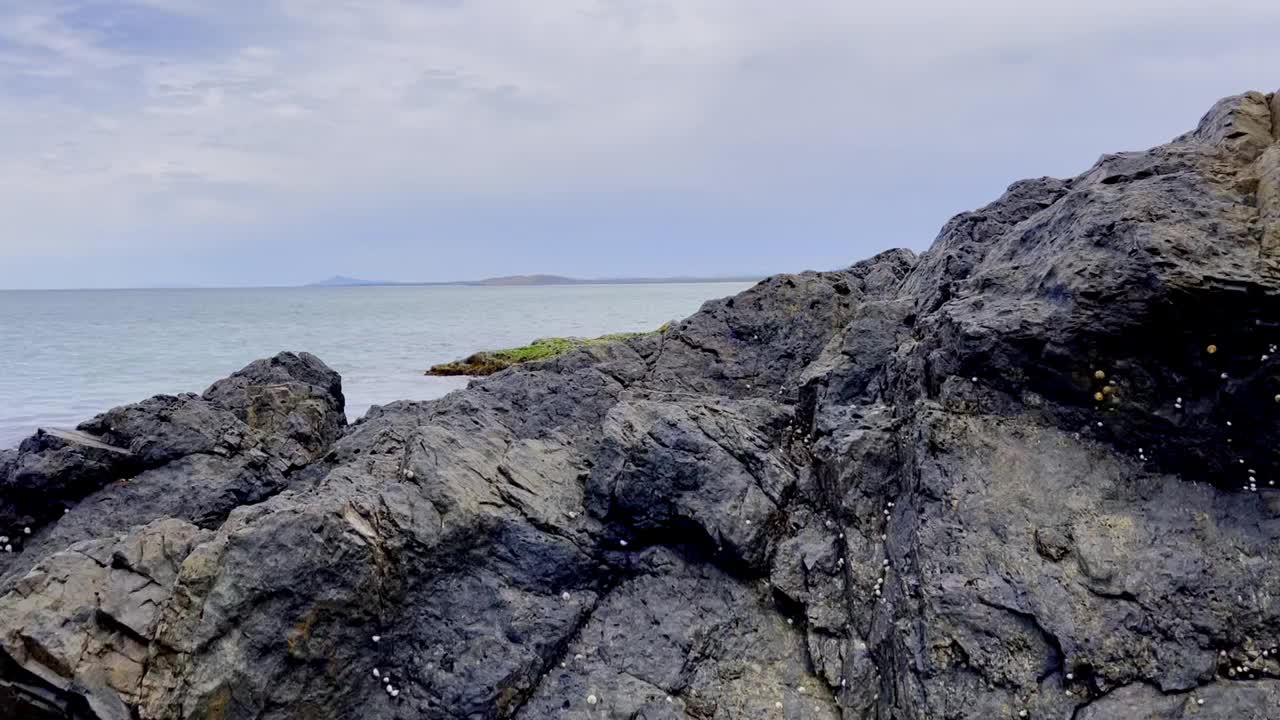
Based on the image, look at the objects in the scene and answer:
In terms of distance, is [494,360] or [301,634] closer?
[301,634]

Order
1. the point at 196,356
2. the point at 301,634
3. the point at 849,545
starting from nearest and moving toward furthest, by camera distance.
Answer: the point at 301,634
the point at 849,545
the point at 196,356

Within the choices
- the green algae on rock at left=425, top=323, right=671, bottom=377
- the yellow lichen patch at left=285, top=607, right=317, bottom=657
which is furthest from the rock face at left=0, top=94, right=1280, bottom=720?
the green algae on rock at left=425, top=323, right=671, bottom=377

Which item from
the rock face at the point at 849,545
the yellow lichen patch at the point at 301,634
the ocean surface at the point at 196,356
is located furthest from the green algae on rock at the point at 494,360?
the yellow lichen patch at the point at 301,634

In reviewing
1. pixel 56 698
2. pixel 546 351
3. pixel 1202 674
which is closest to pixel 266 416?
pixel 56 698

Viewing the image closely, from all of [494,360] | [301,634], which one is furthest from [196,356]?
[301,634]

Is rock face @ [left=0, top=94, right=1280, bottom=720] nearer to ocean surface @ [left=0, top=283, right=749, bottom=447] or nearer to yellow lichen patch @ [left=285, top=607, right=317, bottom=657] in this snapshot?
yellow lichen patch @ [left=285, top=607, right=317, bottom=657]

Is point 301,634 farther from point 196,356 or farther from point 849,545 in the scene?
point 196,356

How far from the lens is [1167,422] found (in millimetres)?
9609

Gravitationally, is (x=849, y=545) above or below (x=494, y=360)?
above

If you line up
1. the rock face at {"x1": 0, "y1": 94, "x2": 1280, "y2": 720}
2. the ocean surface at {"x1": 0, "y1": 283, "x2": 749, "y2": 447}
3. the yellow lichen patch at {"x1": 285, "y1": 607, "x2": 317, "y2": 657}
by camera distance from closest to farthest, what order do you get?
the rock face at {"x1": 0, "y1": 94, "x2": 1280, "y2": 720}, the yellow lichen patch at {"x1": 285, "y1": 607, "x2": 317, "y2": 657}, the ocean surface at {"x1": 0, "y1": 283, "x2": 749, "y2": 447}

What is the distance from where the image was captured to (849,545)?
10.6 m

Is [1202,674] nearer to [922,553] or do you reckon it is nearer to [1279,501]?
[1279,501]

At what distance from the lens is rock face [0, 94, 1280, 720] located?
8922 mm

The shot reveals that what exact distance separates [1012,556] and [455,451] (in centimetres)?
677
